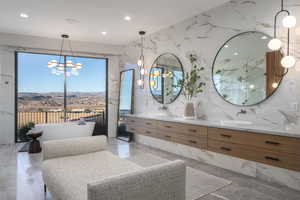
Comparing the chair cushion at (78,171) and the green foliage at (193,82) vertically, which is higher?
the green foliage at (193,82)

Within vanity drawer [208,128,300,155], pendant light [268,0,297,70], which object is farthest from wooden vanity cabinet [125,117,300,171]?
pendant light [268,0,297,70]

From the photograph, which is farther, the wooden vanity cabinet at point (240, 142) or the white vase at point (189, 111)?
the white vase at point (189, 111)

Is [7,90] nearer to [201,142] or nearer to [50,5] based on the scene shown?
[50,5]

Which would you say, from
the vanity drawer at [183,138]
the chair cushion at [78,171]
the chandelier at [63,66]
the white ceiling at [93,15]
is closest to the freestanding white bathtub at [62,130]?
the chandelier at [63,66]

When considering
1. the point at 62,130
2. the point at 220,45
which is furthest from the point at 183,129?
the point at 62,130

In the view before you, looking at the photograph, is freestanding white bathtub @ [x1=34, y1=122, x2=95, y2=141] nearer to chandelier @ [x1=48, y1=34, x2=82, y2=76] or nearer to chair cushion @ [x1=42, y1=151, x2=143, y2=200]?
chandelier @ [x1=48, y1=34, x2=82, y2=76]

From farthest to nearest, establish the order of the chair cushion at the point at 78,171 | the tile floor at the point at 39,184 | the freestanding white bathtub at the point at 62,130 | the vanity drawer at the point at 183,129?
1. the freestanding white bathtub at the point at 62,130
2. the vanity drawer at the point at 183,129
3. the tile floor at the point at 39,184
4. the chair cushion at the point at 78,171

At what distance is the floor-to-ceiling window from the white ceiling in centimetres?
112

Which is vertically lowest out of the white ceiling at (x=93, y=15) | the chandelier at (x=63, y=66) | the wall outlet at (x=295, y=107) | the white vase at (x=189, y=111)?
the white vase at (x=189, y=111)

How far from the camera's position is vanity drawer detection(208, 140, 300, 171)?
2477 millimetres

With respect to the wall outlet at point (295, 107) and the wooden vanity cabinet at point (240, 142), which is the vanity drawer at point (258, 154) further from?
the wall outlet at point (295, 107)

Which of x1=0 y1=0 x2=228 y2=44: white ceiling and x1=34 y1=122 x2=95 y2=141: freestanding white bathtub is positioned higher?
x1=0 y1=0 x2=228 y2=44: white ceiling

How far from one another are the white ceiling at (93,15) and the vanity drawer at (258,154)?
261cm

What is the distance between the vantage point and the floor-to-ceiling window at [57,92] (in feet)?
19.7
